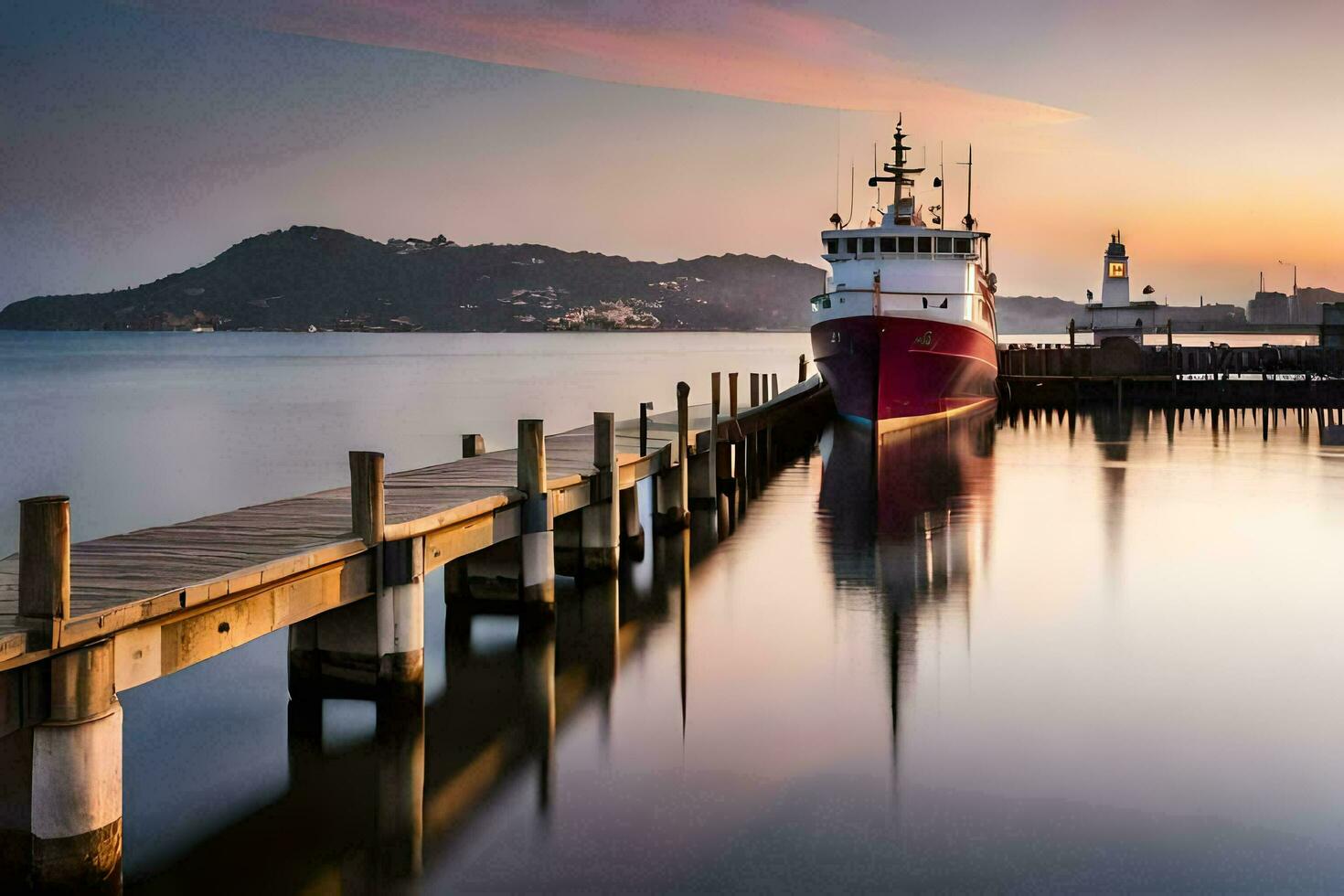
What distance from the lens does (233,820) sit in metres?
8.79

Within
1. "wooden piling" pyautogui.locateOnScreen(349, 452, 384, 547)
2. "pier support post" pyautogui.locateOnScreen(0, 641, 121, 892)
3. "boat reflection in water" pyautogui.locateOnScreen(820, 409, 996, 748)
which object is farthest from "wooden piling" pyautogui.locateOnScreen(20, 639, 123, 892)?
"boat reflection in water" pyautogui.locateOnScreen(820, 409, 996, 748)

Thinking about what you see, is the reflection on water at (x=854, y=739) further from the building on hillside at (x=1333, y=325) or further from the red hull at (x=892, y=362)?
the building on hillside at (x=1333, y=325)

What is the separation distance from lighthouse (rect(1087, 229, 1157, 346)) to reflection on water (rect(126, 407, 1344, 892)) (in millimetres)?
71481

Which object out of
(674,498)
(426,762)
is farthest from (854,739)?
(674,498)

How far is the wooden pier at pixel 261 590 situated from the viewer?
260 inches

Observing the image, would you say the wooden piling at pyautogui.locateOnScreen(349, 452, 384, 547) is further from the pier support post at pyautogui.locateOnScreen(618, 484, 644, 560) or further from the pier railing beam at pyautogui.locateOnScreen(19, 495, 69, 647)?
the pier support post at pyautogui.locateOnScreen(618, 484, 644, 560)

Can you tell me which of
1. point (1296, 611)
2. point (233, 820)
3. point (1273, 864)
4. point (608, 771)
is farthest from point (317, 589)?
point (1296, 611)

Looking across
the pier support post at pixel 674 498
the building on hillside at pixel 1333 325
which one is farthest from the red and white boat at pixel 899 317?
the building on hillside at pixel 1333 325

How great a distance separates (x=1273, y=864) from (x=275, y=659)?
29.7 feet

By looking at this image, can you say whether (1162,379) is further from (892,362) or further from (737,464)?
(737,464)

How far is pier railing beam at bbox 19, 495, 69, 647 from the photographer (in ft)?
21.3

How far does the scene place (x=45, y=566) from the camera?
657cm

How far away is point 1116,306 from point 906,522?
74086 mm

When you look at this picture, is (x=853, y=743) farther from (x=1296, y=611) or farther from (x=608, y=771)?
A: (x=1296, y=611)
